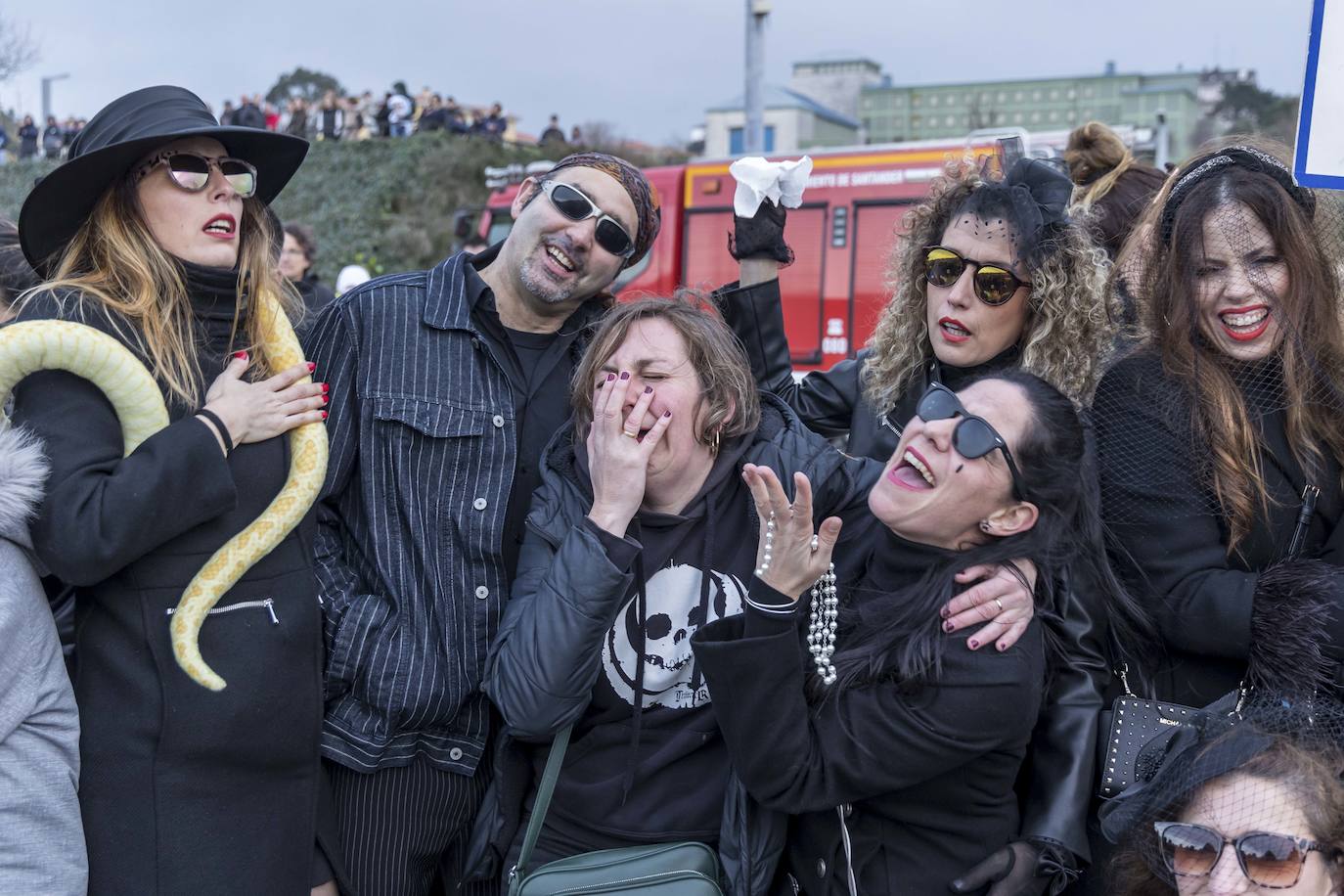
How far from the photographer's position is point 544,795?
7.52 ft

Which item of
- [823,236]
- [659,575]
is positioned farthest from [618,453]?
[823,236]

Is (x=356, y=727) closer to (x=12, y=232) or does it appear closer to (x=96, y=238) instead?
(x=96, y=238)

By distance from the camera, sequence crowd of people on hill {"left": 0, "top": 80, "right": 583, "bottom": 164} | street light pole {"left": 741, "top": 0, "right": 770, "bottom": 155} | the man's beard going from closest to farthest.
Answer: the man's beard < street light pole {"left": 741, "top": 0, "right": 770, "bottom": 155} < crowd of people on hill {"left": 0, "top": 80, "right": 583, "bottom": 164}

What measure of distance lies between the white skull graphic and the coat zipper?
0.66 m

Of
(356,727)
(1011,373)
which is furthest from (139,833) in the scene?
(1011,373)

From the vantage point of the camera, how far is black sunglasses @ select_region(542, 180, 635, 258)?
282 cm

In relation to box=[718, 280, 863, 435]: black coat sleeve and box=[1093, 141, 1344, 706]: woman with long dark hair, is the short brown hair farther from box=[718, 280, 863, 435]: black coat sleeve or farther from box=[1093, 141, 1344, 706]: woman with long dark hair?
box=[1093, 141, 1344, 706]: woman with long dark hair

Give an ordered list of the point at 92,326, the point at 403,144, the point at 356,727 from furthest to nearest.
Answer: the point at 403,144 → the point at 356,727 → the point at 92,326

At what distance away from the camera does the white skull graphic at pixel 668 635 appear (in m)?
2.32

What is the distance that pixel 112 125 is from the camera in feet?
7.39

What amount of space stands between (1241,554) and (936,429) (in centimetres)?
70

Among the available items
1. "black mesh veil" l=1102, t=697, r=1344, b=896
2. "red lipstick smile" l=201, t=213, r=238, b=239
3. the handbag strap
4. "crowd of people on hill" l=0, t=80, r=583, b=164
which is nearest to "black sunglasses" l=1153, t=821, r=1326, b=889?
"black mesh veil" l=1102, t=697, r=1344, b=896

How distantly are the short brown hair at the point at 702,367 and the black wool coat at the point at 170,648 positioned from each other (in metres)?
0.65

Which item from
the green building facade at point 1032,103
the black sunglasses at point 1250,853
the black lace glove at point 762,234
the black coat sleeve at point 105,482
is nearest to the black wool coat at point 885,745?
the black sunglasses at point 1250,853
